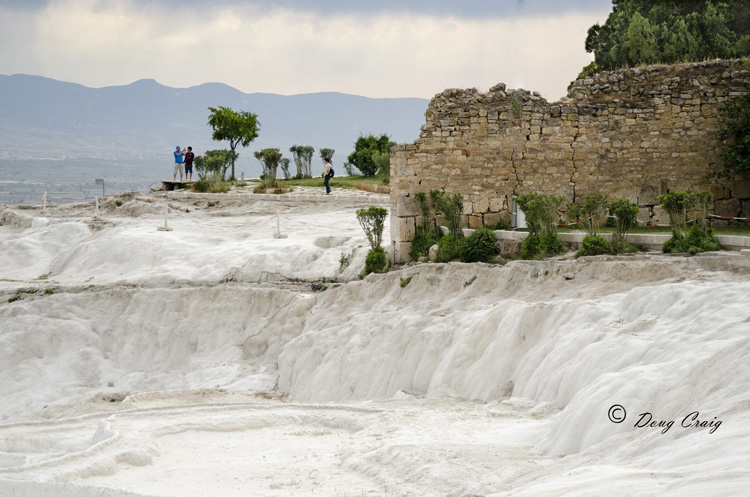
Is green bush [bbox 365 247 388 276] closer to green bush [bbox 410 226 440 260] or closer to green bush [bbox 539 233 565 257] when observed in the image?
green bush [bbox 410 226 440 260]

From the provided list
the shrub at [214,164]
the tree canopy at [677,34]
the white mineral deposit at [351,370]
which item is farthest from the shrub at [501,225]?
the shrub at [214,164]

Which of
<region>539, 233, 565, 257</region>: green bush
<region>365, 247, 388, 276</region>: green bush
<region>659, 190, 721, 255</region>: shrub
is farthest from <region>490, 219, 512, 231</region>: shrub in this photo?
<region>659, 190, 721, 255</region>: shrub

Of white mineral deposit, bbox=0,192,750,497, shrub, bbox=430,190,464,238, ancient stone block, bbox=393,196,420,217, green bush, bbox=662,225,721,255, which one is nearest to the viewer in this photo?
white mineral deposit, bbox=0,192,750,497

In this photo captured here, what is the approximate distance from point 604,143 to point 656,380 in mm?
10585

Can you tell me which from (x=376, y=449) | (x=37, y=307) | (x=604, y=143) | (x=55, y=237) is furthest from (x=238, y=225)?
(x=376, y=449)

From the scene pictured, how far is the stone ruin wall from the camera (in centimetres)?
1762

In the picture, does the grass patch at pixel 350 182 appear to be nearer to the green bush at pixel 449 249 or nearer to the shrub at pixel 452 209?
the shrub at pixel 452 209

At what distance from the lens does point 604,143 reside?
17.9 meters

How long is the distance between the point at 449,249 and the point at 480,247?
0.70 meters

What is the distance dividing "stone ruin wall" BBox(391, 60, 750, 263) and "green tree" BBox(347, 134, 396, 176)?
690 inches

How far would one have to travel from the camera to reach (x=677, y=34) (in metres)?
32.1

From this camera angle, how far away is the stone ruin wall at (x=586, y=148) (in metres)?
17.6

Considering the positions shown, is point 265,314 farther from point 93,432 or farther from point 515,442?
point 515,442

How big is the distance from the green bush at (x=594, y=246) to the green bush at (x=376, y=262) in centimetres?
462
